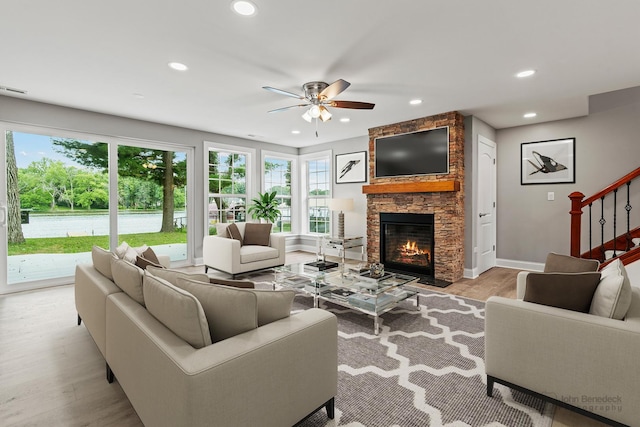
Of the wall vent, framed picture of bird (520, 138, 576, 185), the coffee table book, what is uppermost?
the wall vent

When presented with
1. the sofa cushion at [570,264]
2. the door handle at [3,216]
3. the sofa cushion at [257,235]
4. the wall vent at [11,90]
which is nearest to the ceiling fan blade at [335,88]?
the sofa cushion at [570,264]

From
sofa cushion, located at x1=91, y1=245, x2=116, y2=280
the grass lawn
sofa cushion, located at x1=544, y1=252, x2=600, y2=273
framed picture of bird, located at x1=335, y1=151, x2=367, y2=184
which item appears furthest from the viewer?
framed picture of bird, located at x1=335, y1=151, x2=367, y2=184

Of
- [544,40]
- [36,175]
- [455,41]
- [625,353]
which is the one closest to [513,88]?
[544,40]

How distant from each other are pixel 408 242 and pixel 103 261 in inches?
165

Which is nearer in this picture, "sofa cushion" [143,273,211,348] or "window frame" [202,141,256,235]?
"sofa cushion" [143,273,211,348]

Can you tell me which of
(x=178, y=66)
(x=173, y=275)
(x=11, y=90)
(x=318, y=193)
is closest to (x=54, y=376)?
(x=173, y=275)

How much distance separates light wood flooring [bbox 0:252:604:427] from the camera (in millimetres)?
1644

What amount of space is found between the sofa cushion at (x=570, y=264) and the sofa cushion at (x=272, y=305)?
6.16 ft

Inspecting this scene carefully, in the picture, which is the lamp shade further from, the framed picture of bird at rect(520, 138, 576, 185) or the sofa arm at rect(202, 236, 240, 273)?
the framed picture of bird at rect(520, 138, 576, 185)

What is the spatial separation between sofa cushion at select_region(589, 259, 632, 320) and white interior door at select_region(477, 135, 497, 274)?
3.30 meters

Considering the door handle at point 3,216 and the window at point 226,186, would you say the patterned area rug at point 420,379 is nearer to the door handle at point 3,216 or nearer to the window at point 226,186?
the window at point 226,186

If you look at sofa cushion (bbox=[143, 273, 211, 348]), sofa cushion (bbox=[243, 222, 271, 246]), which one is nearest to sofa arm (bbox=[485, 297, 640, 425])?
sofa cushion (bbox=[143, 273, 211, 348])

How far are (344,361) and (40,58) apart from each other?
3.78 metres

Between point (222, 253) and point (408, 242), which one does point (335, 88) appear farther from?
point (408, 242)
